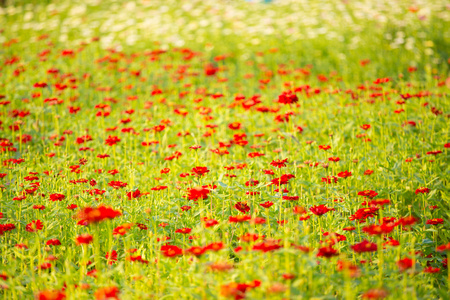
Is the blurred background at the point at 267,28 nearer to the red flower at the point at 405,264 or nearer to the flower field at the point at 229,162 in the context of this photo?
the flower field at the point at 229,162

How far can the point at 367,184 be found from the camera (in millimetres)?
3721

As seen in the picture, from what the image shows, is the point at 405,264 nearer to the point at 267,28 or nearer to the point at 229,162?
the point at 229,162

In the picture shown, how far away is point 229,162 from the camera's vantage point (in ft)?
14.3

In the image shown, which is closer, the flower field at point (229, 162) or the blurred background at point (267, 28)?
the flower field at point (229, 162)

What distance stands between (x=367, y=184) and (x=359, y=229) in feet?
2.76

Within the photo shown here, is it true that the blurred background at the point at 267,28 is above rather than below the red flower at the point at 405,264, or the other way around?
below

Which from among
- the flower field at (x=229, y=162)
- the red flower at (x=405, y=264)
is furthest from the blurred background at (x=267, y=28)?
the red flower at (x=405, y=264)

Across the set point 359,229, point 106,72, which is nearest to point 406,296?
point 359,229

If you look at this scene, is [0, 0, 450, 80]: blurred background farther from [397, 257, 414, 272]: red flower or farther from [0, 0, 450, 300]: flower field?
[397, 257, 414, 272]: red flower

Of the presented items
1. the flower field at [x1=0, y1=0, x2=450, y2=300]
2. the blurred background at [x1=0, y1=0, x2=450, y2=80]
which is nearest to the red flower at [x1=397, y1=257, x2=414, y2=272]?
the flower field at [x1=0, y1=0, x2=450, y2=300]

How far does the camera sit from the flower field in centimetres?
227

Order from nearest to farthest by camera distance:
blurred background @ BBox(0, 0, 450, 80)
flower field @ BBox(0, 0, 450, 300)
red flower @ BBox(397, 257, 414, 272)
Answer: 1. red flower @ BBox(397, 257, 414, 272)
2. flower field @ BBox(0, 0, 450, 300)
3. blurred background @ BBox(0, 0, 450, 80)

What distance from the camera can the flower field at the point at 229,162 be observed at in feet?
7.45

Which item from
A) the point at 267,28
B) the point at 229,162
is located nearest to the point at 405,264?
the point at 229,162
